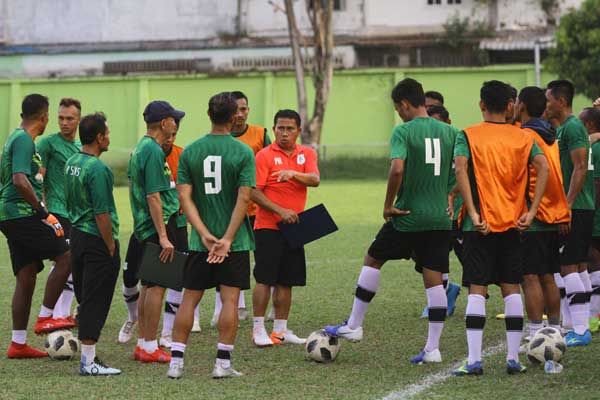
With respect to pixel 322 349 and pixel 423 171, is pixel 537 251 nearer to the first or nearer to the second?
pixel 423 171

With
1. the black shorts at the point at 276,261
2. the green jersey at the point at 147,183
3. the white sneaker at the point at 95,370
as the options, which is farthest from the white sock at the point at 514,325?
the white sneaker at the point at 95,370

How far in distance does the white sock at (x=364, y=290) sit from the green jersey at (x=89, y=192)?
6.66 feet

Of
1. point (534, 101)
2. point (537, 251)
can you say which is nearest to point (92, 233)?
point (537, 251)

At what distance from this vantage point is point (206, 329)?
35.7 feet

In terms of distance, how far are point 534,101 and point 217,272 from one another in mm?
2818

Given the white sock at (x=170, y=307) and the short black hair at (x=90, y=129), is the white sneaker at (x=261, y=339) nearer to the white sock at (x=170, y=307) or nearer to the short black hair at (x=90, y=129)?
the white sock at (x=170, y=307)

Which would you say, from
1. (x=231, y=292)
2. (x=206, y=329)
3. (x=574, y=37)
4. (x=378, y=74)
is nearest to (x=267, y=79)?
(x=378, y=74)

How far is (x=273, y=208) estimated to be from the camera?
995 cm

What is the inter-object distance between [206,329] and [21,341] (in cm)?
197

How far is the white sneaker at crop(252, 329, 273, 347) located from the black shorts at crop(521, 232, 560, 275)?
226 centimetres

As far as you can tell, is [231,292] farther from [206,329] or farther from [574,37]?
[574,37]

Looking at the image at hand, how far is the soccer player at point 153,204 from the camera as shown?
8.95 metres

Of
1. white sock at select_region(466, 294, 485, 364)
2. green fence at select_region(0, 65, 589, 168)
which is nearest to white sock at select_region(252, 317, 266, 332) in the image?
white sock at select_region(466, 294, 485, 364)

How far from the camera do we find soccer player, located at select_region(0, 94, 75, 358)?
31.0 ft
